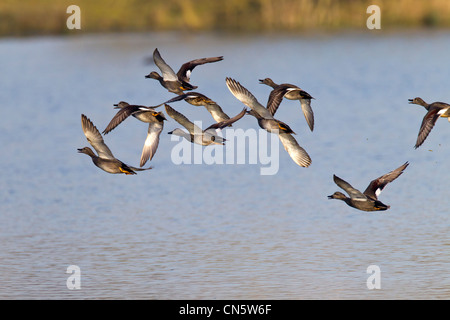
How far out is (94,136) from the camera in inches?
415

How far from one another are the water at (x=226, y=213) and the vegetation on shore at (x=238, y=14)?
25.8m

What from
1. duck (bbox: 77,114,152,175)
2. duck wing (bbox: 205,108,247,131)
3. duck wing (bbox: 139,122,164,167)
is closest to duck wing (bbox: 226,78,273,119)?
duck wing (bbox: 205,108,247,131)

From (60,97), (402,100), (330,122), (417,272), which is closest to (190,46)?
(60,97)

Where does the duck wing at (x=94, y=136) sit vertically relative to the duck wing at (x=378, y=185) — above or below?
above

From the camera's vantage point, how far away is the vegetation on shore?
2336 inches

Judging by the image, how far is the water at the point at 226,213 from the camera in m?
12.0

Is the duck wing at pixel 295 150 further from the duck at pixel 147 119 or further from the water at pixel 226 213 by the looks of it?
the water at pixel 226 213

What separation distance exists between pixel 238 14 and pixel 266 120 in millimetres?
57417

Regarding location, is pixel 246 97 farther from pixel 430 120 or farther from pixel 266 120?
pixel 430 120

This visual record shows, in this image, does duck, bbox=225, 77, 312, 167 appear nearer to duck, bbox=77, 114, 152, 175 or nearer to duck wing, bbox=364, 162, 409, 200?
duck wing, bbox=364, 162, 409, 200

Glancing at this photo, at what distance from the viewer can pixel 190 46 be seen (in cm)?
4994

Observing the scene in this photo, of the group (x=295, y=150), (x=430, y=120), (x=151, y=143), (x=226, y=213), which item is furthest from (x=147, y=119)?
(x=226, y=213)

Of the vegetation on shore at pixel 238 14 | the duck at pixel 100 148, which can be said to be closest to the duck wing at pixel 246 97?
the duck at pixel 100 148

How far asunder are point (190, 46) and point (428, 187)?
3393cm
